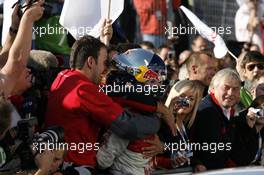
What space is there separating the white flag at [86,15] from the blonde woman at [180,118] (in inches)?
39.2

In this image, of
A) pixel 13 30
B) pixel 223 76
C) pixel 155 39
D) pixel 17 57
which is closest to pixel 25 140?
pixel 17 57

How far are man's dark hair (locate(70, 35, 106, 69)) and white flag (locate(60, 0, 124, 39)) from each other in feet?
4.09

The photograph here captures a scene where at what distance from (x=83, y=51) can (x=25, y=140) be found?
85 cm

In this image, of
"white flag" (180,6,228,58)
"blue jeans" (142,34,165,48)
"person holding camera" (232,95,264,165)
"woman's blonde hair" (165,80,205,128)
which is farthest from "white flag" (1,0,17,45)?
"blue jeans" (142,34,165,48)

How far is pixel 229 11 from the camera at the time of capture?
13.4 meters

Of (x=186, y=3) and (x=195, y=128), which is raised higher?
(x=186, y=3)

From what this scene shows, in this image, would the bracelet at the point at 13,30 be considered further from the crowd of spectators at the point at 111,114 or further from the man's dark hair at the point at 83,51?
the man's dark hair at the point at 83,51

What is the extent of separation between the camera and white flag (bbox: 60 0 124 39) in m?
8.07

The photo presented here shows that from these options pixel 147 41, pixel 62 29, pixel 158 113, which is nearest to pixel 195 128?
pixel 158 113

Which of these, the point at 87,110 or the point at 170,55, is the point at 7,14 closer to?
the point at 87,110

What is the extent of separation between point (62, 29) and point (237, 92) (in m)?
1.79

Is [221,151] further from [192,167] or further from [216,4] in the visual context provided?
[216,4]

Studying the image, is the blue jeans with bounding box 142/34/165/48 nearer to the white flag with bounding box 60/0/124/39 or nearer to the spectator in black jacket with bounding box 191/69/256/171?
the white flag with bounding box 60/0/124/39

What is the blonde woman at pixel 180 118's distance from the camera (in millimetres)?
7445
